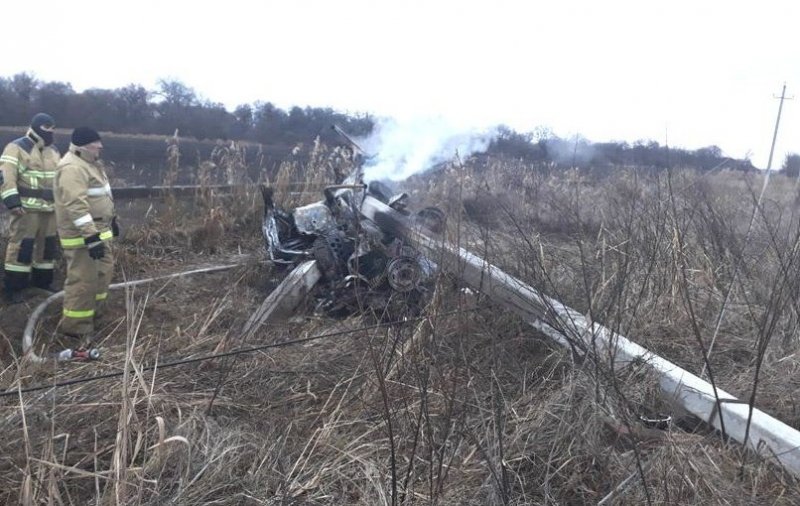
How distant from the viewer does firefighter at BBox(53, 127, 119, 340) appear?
4559 millimetres

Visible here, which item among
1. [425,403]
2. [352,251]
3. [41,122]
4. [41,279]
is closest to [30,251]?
[41,279]

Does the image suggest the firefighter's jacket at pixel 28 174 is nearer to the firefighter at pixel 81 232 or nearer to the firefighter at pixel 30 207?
the firefighter at pixel 30 207

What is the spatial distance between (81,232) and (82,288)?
502 mm

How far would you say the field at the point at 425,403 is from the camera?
7.16ft

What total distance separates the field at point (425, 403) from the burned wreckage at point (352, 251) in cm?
28

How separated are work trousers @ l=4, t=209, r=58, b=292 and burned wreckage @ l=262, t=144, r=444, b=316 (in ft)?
7.69

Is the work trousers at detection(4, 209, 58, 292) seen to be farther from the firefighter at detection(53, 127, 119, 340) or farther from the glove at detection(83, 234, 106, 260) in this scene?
the glove at detection(83, 234, 106, 260)

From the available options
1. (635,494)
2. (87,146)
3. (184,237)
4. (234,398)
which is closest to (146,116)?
(184,237)

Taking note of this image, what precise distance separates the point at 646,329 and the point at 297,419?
8.32 ft

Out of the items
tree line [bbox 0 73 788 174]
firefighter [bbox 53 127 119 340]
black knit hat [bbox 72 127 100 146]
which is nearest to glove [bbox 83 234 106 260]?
firefighter [bbox 53 127 119 340]

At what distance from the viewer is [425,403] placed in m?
2.16

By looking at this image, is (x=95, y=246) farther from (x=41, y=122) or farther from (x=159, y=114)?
(x=159, y=114)

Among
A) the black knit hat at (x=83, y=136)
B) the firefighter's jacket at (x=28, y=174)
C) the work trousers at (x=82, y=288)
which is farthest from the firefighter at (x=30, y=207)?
the black knit hat at (x=83, y=136)

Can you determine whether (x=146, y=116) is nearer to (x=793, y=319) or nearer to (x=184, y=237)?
(x=184, y=237)
